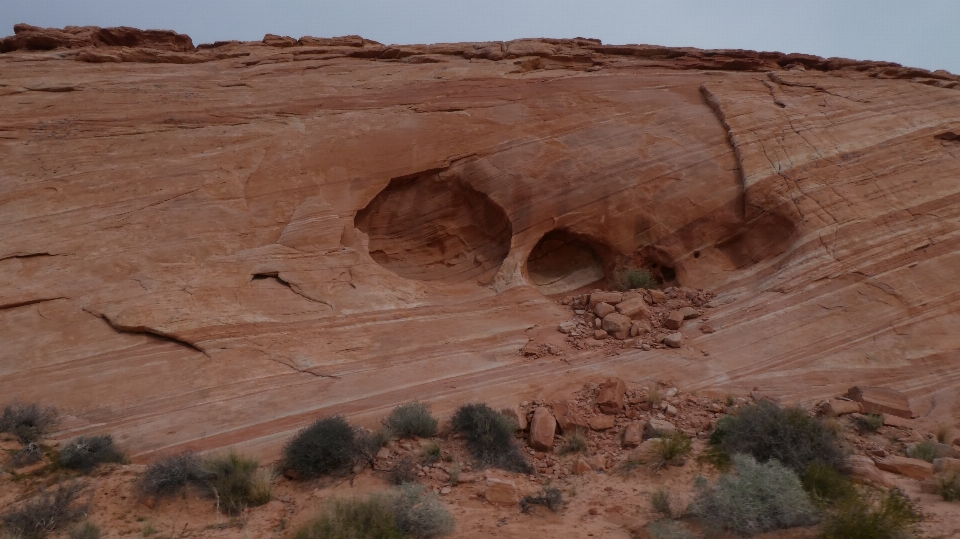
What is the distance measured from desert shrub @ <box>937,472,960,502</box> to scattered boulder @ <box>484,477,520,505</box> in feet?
12.9

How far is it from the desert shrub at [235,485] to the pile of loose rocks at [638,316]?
14.8 ft

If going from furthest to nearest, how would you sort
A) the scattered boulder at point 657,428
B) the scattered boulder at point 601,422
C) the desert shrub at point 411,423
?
the scattered boulder at point 601,422 → the scattered boulder at point 657,428 → the desert shrub at point 411,423

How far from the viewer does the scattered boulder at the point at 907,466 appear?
20.6 ft

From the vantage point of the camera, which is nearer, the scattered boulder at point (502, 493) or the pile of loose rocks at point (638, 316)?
the scattered boulder at point (502, 493)

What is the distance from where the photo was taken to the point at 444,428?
281 inches

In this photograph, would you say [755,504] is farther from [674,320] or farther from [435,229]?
[435,229]

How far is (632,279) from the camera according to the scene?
10.2 metres

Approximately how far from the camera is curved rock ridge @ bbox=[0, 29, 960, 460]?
756cm

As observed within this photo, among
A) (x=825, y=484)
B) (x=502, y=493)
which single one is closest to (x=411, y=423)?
(x=502, y=493)

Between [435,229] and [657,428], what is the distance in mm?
5440

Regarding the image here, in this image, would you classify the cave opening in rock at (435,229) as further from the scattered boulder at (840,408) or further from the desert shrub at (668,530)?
the desert shrub at (668,530)

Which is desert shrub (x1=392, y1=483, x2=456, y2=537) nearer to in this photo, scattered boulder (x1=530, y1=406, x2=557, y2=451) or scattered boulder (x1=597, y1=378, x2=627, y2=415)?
scattered boulder (x1=530, y1=406, x2=557, y2=451)

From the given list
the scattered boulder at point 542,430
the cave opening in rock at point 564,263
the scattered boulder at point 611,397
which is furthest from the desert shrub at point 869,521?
the cave opening in rock at point 564,263

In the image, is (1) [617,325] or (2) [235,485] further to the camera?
(1) [617,325]
